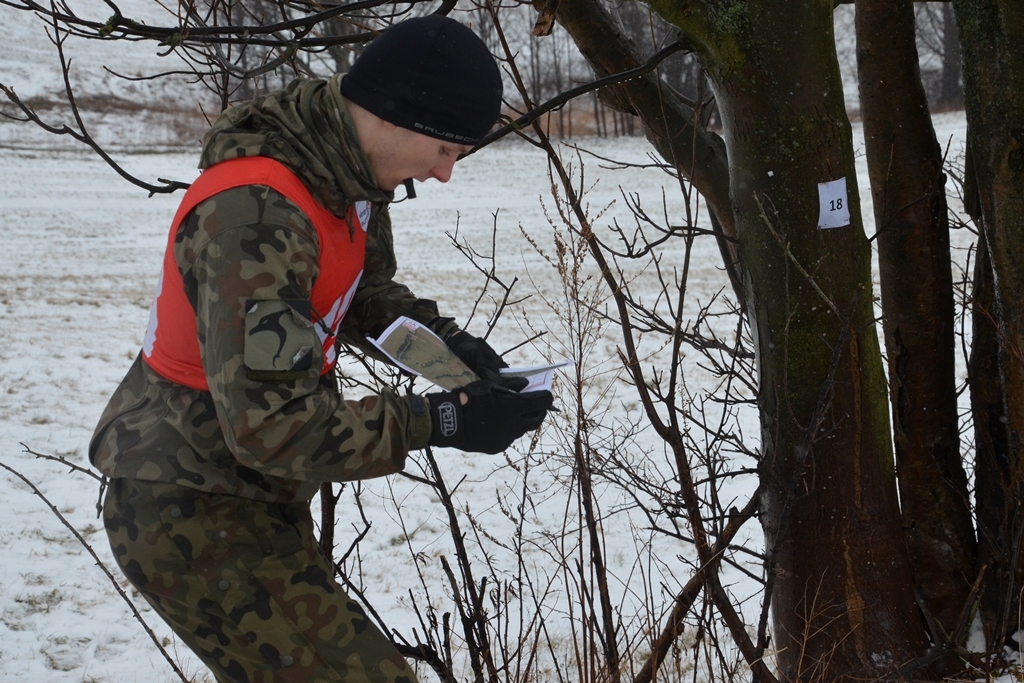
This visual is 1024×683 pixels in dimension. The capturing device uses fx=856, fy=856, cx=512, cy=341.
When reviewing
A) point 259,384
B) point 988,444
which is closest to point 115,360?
point 259,384

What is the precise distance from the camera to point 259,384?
150 centimetres

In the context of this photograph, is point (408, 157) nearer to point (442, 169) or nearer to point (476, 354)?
point (442, 169)

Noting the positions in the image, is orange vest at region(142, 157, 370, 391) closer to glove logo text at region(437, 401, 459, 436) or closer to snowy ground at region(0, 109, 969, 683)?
glove logo text at region(437, 401, 459, 436)

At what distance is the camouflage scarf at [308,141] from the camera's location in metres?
1.68

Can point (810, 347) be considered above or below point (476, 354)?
below

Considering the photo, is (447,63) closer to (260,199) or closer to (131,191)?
(260,199)

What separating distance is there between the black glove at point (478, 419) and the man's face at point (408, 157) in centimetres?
47

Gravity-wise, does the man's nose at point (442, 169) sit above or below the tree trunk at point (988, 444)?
above

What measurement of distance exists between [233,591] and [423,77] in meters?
1.10

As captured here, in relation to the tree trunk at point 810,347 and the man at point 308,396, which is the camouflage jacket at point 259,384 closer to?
the man at point 308,396

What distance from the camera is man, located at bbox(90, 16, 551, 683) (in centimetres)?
162

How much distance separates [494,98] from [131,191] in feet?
60.7

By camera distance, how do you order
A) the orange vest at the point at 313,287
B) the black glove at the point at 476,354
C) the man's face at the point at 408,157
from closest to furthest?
the orange vest at the point at 313,287, the man's face at the point at 408,157, the black glove at the point at 476,354

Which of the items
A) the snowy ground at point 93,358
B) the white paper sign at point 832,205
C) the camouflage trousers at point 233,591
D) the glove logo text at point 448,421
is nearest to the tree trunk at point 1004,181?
the white paper sign at point 832,205
